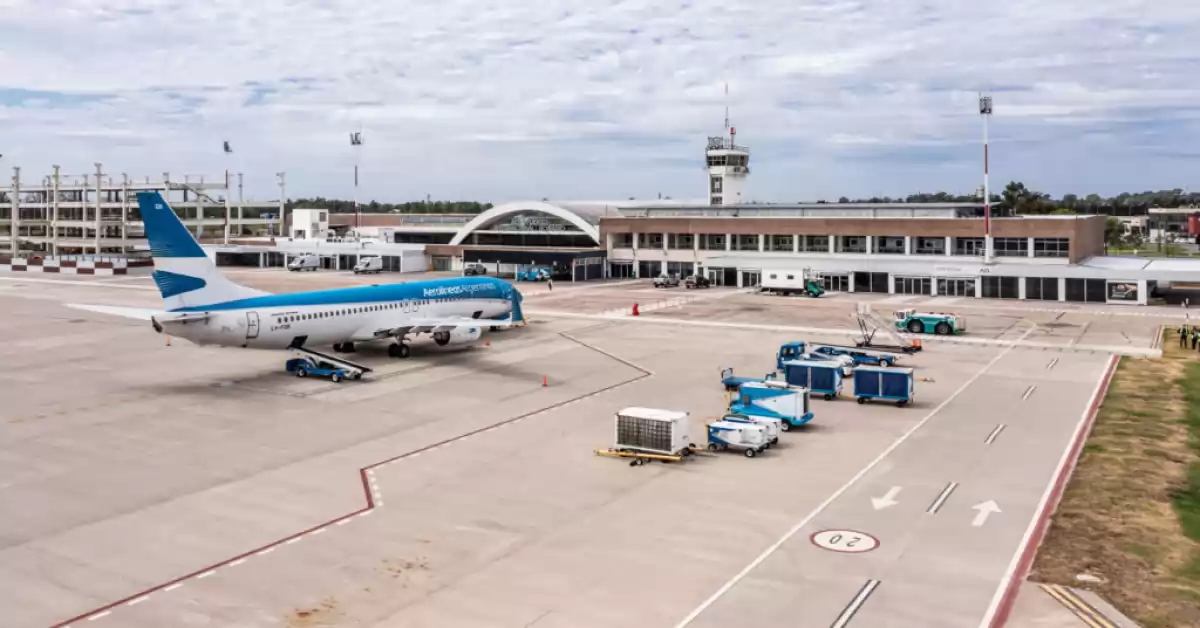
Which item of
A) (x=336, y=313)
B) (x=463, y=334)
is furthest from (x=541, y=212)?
(x=336, y=313)

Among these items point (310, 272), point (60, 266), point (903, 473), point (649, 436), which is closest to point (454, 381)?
point (649, 436)

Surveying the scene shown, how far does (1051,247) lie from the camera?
98.8 metres

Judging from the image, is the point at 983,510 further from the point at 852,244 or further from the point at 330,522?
the point at 852,244

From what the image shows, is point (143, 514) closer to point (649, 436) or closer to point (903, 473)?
point (649, 436)

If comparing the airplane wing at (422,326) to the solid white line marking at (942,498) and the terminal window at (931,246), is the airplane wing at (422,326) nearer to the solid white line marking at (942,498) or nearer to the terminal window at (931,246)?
the solid white line marking at (942,498)

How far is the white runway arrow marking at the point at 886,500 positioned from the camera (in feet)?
95.3

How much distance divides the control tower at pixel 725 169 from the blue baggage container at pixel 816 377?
92627mm

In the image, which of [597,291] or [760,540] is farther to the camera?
[597,291]

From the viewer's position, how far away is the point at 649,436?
114 ft

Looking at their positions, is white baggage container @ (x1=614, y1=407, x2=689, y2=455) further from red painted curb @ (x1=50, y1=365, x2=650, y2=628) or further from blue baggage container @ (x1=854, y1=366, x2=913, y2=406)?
blue baggage container @ (x1=854, y1=366, x2=913, y2=406)

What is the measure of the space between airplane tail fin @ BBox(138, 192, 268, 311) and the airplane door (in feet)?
5.17

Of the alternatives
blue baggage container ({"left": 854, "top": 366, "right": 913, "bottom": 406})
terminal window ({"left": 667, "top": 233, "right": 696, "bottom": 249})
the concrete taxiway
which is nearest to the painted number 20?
the concrete taxiway

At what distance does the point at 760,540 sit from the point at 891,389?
20.8 meters

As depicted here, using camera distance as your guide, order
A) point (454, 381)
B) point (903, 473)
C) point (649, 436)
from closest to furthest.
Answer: point (903, 473) < point (649, 436) < point (454, 381)
